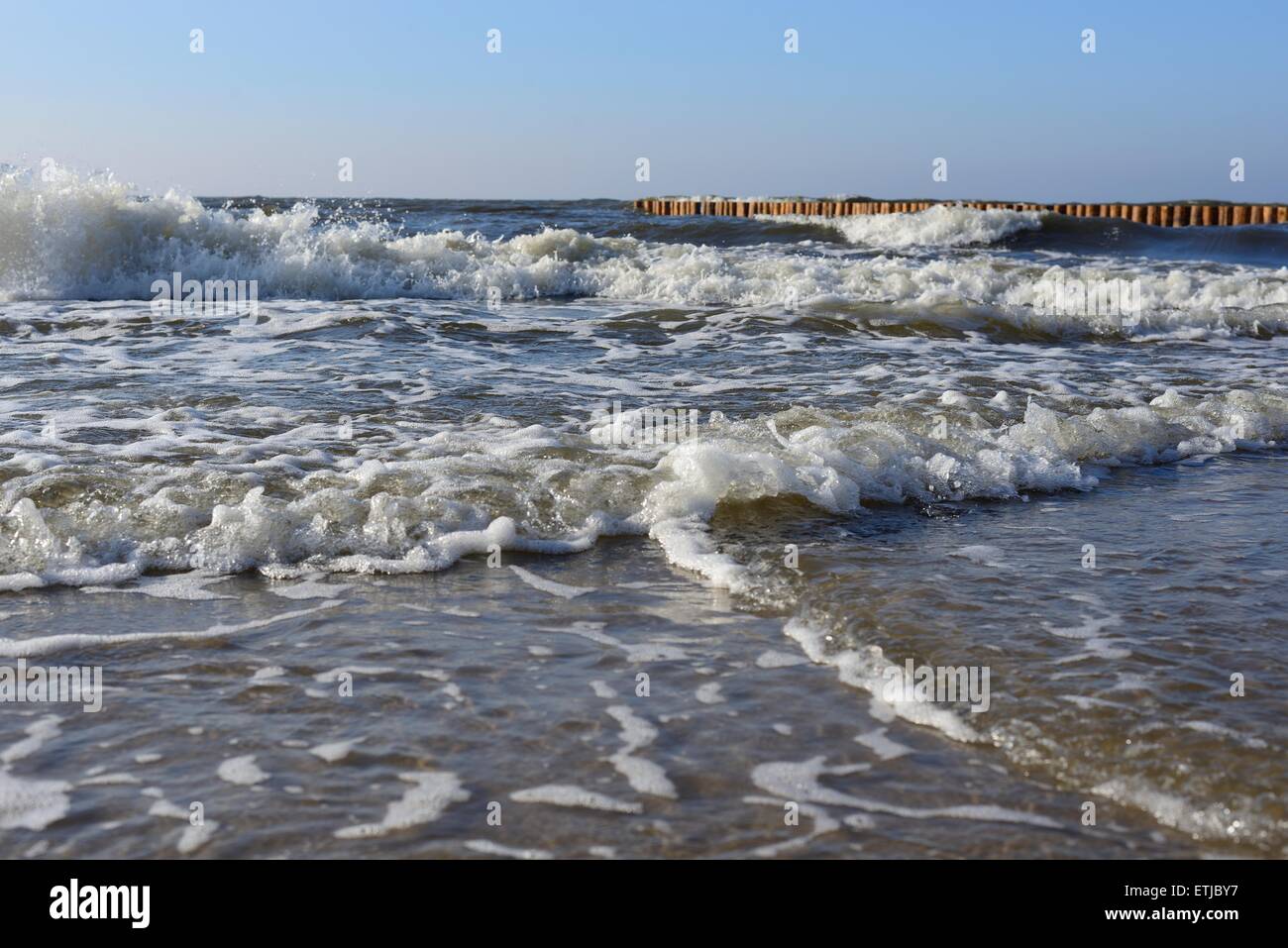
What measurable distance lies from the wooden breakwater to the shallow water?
19614 mm

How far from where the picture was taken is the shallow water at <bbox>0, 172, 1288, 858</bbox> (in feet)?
7.77

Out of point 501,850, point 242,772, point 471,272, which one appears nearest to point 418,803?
point 501,850

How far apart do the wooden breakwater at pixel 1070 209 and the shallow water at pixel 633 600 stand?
19.6 m

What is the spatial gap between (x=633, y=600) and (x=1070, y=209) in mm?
27550

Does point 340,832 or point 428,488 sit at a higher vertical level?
point 428,488

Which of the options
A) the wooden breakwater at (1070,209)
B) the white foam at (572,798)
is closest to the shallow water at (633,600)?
the white foam at (572,798)

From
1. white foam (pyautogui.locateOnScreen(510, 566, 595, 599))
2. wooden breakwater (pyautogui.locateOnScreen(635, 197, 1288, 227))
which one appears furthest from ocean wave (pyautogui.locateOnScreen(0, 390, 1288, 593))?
wooden breakwater (pyautogui.locateOnScreen(635, 197, 1288, 227))

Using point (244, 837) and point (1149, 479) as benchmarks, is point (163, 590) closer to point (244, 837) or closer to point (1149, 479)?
point (244, 837)

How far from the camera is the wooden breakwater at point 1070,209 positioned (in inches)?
1018

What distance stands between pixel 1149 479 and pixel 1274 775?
3161 millimetres

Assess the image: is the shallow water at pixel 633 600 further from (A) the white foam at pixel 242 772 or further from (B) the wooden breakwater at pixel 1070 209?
(B) the wooden breakwater at pixel 1070 209

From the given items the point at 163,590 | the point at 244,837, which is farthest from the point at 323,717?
the point at 163,590

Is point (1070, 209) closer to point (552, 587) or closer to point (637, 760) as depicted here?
point (552, 587)

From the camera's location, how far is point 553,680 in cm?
301
